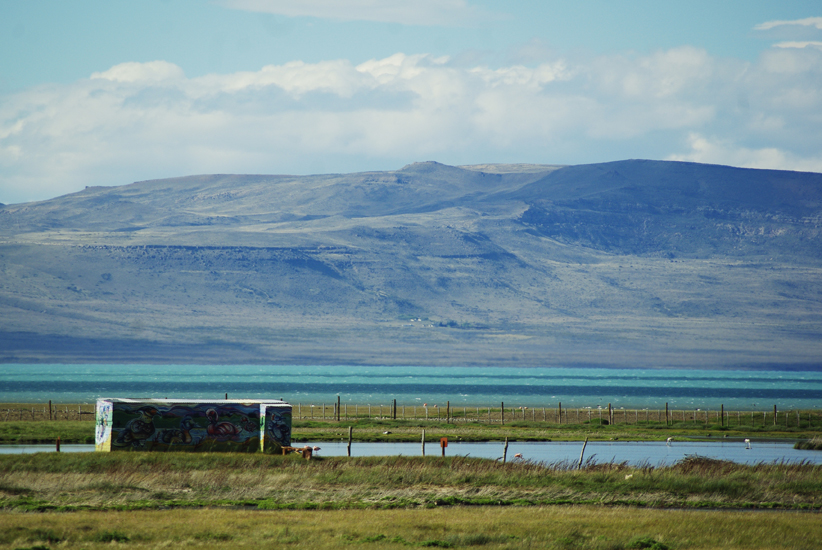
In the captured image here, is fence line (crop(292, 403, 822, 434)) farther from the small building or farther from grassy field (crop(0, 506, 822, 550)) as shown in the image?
grassy field (crop(0, 506, 822, 550))

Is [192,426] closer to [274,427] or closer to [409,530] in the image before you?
[274,427]

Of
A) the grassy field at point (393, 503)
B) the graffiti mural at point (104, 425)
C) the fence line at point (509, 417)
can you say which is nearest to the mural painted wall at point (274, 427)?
the grassy field at point (393, 503)

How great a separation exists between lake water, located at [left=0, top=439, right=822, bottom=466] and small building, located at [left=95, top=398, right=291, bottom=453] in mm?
5143

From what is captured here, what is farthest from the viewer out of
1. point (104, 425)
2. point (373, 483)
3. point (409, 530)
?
point (104, 425)

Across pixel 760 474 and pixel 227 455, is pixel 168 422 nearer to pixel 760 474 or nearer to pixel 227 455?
pixel 227 455

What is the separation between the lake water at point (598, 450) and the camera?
4997 centimetres

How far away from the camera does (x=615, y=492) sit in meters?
36.6

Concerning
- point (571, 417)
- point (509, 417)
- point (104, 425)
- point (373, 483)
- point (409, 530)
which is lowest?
point (571, 417)

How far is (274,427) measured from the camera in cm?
4478

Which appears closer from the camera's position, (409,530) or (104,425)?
(409,530)

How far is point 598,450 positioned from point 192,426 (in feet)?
78.5

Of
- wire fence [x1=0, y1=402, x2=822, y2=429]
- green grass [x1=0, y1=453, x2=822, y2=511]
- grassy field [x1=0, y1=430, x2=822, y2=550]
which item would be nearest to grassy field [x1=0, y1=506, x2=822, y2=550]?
grassy field [x1=0, y1=430, x2=822, y2=550]

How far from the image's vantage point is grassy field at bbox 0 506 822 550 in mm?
26078

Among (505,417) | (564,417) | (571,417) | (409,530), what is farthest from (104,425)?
(571,417)
